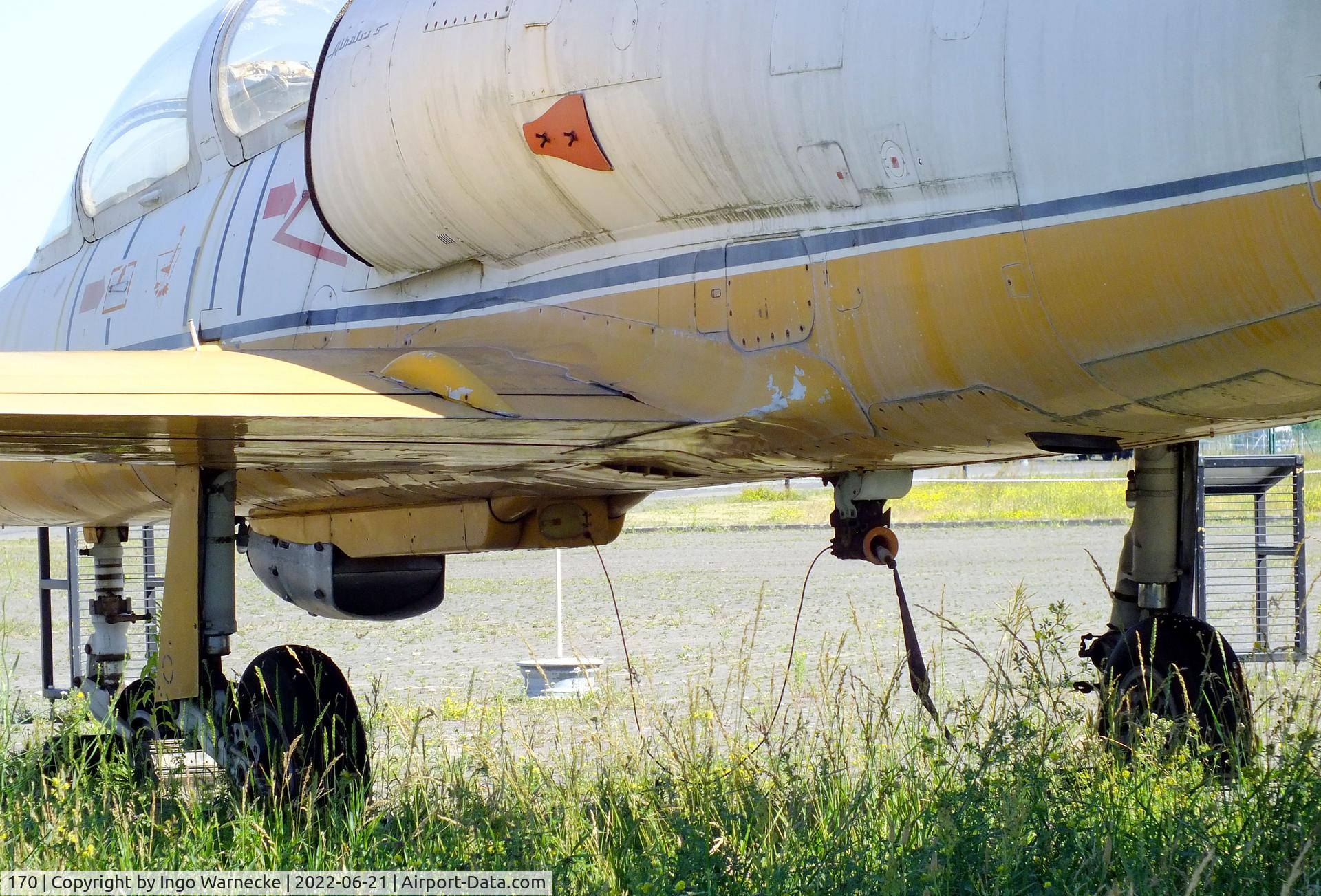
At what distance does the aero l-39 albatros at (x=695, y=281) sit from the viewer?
2834 mm

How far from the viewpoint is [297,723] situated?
→ 194 inches

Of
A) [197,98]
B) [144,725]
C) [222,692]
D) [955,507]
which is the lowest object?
[955,507]

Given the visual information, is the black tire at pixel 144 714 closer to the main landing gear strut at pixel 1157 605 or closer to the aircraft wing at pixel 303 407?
the aircraft wing at pixel 303 407

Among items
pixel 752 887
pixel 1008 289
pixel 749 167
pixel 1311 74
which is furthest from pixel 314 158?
pixel 1311 74

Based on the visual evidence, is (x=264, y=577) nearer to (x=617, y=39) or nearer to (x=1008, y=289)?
(x=617, y=39)

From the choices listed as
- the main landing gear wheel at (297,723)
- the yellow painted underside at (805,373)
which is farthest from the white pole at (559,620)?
the yellow painted underside at (805,373)

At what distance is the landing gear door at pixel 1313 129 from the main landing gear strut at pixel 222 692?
11.1ft

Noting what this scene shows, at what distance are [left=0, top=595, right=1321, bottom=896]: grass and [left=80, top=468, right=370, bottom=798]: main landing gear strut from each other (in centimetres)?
16

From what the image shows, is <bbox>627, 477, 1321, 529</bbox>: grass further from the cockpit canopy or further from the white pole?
the cockpit canopy

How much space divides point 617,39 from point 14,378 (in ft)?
6.63

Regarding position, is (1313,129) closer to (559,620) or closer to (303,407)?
(303,407)

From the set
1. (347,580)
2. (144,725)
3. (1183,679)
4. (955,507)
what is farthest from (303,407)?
(955,507)

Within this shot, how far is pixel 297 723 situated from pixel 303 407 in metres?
1.82

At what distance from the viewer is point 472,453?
418cm
